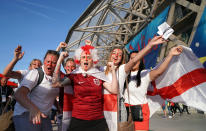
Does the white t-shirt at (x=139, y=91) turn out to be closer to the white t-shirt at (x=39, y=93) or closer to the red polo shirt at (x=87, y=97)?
the red polo shirt at (x=87, y=97)

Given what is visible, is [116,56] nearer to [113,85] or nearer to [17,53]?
[113,85]

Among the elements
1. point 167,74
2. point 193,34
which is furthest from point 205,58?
point 167,74

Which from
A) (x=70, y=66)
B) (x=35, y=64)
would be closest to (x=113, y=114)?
(x=70, y=66)

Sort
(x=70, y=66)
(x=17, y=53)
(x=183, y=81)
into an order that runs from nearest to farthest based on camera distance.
→ (x=17, y=53) → (x=183, y=81) → (x=70, y=66)

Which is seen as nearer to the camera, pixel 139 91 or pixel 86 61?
pixel 86 61

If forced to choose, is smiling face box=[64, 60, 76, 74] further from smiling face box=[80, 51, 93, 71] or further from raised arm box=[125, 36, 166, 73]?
raised arm box=[125, 36, 166, 73]

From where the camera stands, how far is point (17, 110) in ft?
7.07

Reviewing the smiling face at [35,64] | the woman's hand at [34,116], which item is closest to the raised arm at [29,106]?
the woman's hand at [34,116]

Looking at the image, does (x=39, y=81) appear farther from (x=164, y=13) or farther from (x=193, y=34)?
(x=164, y=13)

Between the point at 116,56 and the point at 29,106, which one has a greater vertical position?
the point at 116,56

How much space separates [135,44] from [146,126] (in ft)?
25.2

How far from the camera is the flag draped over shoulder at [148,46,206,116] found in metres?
2.90

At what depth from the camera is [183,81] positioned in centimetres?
295

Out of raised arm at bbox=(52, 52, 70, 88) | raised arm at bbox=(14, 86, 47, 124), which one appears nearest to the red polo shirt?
raised arm at bbox=(52, 52, 70, 88)
